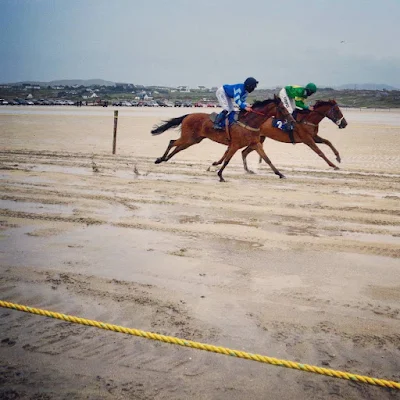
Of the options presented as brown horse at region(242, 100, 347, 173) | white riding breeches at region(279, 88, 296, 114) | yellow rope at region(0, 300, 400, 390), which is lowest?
yellow rope at region(0, 300, 400, 390)

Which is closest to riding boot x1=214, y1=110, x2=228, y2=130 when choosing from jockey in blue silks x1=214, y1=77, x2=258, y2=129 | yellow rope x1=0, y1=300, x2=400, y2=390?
jockey in blue silks x1=214, y1=77, x2=258, y2=129

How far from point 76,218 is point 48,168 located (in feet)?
16.2

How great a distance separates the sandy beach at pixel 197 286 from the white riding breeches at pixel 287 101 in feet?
12.4

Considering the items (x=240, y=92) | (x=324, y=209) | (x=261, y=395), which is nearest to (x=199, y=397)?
(x=261, y=395)

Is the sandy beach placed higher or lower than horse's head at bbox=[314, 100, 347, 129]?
lower

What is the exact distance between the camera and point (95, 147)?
667 inches

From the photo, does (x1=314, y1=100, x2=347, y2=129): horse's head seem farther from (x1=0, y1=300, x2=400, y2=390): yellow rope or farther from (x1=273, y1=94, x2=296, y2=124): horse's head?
(x1=0, y1=300, x2=400, y2=390): yellow rope

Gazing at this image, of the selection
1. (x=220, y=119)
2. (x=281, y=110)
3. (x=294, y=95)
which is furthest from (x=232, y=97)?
(x=294, y=95)

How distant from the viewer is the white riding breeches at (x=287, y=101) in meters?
11.9

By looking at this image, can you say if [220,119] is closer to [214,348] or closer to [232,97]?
[232,97]

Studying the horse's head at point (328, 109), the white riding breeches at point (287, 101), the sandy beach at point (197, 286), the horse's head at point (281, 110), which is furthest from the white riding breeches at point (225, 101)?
the horse's head at point (328, 109)

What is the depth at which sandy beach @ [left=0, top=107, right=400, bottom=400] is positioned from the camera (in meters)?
2.87

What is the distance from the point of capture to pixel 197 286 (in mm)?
4242

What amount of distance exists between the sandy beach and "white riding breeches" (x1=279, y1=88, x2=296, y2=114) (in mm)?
3772
